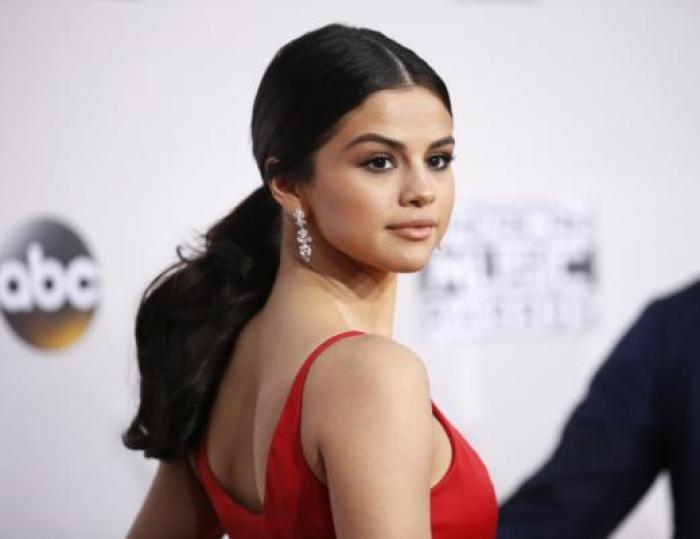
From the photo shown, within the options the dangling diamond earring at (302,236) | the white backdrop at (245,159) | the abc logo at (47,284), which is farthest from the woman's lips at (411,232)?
the abc logo at (47,284)

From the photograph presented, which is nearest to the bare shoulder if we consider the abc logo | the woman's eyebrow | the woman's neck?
the woman's neck

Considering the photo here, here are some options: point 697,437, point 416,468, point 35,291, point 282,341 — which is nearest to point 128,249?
point 35,291

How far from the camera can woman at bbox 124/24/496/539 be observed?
106cm

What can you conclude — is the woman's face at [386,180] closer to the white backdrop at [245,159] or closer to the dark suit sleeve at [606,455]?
the dark suit sleeve at [606,455]

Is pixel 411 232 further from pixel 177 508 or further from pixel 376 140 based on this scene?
pixel 177 508

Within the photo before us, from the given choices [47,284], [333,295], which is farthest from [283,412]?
[47,284]

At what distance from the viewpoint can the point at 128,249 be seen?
2.31 metres

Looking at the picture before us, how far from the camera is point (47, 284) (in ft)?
7.36

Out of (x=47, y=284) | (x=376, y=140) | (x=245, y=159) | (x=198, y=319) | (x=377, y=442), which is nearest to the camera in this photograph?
(x=377, y=442)

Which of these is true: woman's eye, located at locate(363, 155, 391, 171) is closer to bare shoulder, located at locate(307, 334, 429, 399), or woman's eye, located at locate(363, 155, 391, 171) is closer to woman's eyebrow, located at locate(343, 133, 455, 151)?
woman's eyebrow, located at locate(343, 133, 455, 151)

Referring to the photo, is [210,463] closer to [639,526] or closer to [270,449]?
[270,449]

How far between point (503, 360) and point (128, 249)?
97 centimetres

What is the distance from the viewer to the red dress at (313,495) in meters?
1.13

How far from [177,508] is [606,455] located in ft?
2.06
